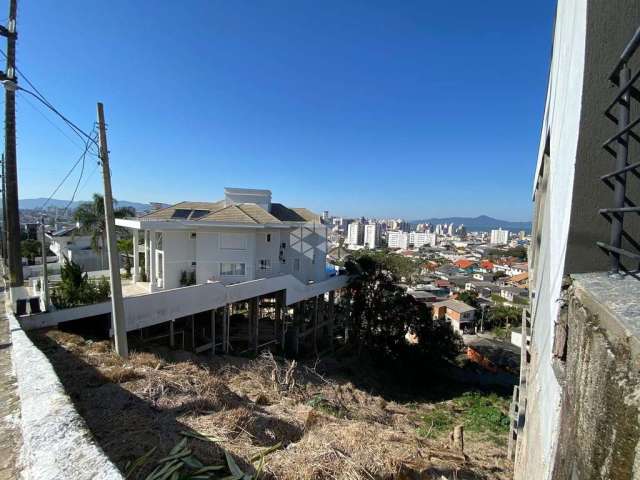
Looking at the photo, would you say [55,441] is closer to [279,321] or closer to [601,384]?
[601,384]

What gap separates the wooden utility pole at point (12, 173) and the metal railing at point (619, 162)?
13618mm

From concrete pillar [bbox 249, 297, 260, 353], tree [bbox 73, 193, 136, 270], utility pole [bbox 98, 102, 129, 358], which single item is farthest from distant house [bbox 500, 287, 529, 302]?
utility pole [bbox 98, 102, 129, 358]

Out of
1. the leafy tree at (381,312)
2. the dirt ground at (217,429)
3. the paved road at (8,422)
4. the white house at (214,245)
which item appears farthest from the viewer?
the leafy tree at (381,312)

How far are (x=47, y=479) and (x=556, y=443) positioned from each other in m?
2.75

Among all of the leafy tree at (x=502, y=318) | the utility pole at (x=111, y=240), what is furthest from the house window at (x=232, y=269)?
the leafy tree at (x=502, y=318)

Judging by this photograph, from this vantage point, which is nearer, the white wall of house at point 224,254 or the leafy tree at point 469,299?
Result: the white wall of house at point 224,254

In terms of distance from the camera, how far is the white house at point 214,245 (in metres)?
13.6

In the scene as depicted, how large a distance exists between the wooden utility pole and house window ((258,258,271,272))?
858 centimetres

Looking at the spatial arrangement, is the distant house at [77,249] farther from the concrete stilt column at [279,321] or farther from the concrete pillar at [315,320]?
the concrete pillar at [315,320]

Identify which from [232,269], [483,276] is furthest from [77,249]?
[483,276]

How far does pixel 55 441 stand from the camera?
198cm

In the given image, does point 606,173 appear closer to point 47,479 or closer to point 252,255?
point 47,479

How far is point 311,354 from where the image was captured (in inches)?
721

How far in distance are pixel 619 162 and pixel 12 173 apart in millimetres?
13984
